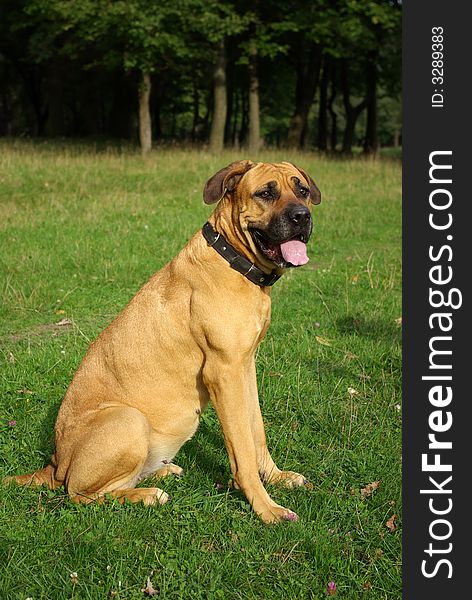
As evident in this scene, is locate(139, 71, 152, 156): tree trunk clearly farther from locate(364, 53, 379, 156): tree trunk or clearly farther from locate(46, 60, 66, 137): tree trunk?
locate(364, 53, 379, 156): tree trunk

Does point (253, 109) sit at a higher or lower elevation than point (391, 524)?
higher

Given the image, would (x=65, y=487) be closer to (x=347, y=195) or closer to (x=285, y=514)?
(x=285, y=514)

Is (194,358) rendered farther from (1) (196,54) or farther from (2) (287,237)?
(1) (196,54)

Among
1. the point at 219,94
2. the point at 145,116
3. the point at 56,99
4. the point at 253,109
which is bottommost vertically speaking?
the point at 145,116

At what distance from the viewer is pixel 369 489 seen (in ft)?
12.9

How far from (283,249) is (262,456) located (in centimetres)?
133

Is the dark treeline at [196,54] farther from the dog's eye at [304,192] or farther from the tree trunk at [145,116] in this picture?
the dog's eye at [304,192]

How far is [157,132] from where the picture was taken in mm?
44062

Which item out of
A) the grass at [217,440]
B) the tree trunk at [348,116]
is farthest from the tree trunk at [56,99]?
the grass at [217,440]

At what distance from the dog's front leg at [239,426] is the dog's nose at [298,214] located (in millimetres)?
854

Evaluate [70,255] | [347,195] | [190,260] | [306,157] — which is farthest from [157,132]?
[190,260]

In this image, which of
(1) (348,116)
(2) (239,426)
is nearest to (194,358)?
(2) (239,426)

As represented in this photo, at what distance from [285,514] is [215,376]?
0.85 m

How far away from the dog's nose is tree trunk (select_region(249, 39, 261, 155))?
61.9 feet
